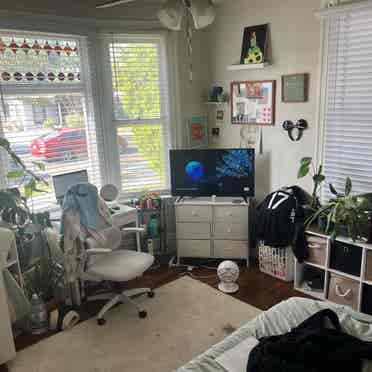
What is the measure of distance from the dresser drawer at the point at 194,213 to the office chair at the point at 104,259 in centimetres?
63

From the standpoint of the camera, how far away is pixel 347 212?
2633 millimetres

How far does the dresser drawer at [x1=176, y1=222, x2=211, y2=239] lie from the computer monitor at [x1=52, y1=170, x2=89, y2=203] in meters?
1.06

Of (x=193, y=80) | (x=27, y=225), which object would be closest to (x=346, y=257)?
(x=193, y=80)

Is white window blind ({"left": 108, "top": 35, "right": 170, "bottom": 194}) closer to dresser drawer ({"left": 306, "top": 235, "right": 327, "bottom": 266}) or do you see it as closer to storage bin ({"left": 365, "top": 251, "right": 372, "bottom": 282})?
dresser drawer ({"left": 306, "top": 235, "right": 327, "bottom": 266})

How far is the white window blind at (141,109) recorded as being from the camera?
3570 millimetres

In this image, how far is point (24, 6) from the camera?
9.70ft

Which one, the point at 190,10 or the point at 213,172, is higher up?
the point at 190,10

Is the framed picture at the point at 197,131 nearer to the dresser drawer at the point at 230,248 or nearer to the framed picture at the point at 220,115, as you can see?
the framed picture at the point at 220,115

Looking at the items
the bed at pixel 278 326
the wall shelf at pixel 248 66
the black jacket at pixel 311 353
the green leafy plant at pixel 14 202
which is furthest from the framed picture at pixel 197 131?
the black jacket at pixel 311 353

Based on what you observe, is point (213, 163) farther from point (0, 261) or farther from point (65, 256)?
point (0, 261)

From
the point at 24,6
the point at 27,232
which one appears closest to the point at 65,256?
the point at 27,232

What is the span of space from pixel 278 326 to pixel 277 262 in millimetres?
1613

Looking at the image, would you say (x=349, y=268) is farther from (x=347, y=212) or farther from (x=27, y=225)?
(x=27, y=225)

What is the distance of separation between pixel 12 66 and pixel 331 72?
8.47ft
